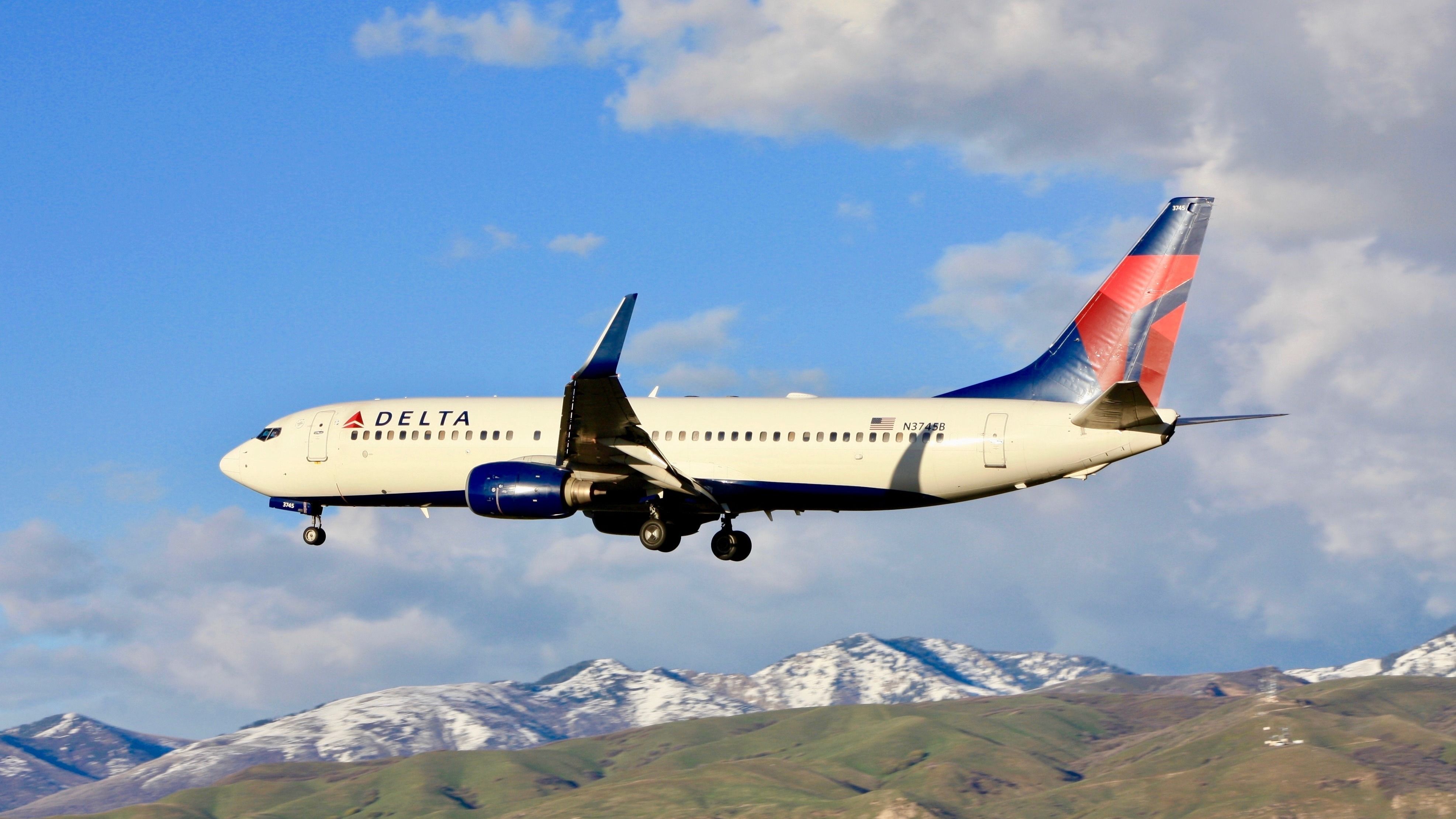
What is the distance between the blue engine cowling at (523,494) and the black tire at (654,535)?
2.80 metres

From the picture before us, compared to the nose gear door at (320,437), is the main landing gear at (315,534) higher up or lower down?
lower down

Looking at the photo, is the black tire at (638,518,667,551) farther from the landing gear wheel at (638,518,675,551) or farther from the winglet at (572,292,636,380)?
the winglet at (572,292,636,380)

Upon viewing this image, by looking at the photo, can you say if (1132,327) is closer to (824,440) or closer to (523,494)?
(824,440)

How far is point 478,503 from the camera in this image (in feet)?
164

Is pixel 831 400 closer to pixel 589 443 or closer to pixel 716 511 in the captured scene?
pixel 716 511

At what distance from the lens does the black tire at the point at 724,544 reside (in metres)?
54.5

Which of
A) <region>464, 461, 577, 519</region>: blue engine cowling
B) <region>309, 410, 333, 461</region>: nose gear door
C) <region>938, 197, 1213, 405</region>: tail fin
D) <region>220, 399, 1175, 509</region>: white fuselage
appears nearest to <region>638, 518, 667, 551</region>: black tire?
<region>220, 399, 1175, 509</region>: white fuselage

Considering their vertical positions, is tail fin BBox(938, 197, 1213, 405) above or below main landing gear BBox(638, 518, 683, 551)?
above

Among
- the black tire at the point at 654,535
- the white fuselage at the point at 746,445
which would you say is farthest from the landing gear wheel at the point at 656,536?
the white fuselage at the point at 746,445

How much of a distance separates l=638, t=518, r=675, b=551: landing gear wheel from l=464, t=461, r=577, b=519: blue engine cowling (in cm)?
280

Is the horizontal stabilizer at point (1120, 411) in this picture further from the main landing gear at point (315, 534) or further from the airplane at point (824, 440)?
the main landing gear at point (315, 534)

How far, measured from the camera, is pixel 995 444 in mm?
48188

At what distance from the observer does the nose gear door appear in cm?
5675

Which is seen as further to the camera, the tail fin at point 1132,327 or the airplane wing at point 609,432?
the tail fin at point 1132,327
